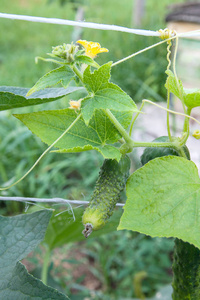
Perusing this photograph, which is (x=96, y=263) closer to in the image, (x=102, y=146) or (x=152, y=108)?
(x=152, y=108)

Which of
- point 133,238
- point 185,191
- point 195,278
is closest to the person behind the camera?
point 185,191

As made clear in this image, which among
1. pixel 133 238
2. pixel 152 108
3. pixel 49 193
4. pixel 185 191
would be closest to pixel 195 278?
pixel 185 191

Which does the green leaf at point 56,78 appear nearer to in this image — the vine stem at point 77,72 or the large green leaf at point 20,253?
the vine stem at point 77,72

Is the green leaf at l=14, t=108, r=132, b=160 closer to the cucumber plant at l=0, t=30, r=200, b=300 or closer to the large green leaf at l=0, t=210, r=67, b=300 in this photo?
the cucumber plant at l=0, t=30, r=200, b=300

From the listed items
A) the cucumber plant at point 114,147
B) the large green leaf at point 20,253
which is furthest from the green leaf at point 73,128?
the large green leaf at point 20,253

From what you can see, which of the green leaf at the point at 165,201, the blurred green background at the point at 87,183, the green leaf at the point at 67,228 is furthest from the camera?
the blurred green background at the point at 87,183

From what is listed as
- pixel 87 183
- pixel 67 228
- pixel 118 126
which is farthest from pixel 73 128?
pixel 87 183

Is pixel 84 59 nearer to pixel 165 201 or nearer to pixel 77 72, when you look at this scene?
pixel 77 72
